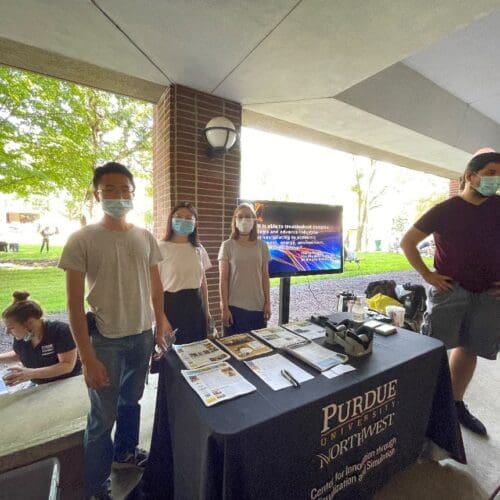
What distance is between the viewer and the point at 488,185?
5.05 feet

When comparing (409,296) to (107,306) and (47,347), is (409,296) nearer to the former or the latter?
(107,306)

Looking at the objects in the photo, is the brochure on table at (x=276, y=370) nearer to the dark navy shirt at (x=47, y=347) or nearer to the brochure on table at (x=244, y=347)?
the brochure on table at (x=244, y=347)

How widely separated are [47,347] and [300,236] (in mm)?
2179

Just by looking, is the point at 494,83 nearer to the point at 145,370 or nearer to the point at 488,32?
the point at 488,32

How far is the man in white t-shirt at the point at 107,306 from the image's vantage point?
1.14m

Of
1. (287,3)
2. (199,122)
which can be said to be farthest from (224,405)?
(199,122)

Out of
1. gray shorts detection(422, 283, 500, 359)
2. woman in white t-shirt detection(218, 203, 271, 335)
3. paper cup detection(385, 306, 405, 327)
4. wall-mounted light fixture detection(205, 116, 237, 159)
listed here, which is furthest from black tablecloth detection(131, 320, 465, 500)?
wall-mounted light fixture detection(205, 116, 237, 159)

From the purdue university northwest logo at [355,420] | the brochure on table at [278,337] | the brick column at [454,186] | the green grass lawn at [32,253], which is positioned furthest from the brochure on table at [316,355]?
the brick column at [454,186]

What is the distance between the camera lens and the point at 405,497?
4.23ft

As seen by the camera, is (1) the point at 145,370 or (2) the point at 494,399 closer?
(1) the point at 145,370

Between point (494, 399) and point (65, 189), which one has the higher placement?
point (65, 189)

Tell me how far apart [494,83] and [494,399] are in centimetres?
342

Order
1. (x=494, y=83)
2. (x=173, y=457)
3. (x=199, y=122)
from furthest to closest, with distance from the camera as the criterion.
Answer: (x=494, y=83) → (x=199, y=122) → (x=173, y=457)

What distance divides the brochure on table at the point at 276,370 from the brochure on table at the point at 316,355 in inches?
2.3
